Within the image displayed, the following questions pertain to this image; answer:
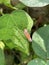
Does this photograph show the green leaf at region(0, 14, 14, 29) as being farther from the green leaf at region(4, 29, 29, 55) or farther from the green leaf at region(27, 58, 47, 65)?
the green leaf at region(27, 58, 47, 65)

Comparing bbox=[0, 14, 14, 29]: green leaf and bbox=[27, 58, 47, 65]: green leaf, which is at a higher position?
bbox=[0, 14, 14, 29]: green leaf

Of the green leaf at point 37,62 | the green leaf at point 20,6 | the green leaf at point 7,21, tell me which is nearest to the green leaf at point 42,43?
the green leaf at point 37,62

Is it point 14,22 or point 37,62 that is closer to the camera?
point 37,62

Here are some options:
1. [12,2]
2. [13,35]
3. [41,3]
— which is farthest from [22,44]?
[12,2]

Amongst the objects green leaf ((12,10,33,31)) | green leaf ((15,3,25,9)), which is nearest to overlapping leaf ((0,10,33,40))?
green leaf ((12,10,33,31))

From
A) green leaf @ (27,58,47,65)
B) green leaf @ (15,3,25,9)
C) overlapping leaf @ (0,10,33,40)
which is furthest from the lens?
green leaf @ (15,3,25,9)

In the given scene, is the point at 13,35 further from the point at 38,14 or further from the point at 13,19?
the point at 38,14

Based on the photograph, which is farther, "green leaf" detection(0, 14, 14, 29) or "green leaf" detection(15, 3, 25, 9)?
"green leaf" detection(15, 3, 25, 9)

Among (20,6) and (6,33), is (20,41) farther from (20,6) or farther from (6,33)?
(20,6)

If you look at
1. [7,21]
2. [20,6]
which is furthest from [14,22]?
[20,6]
